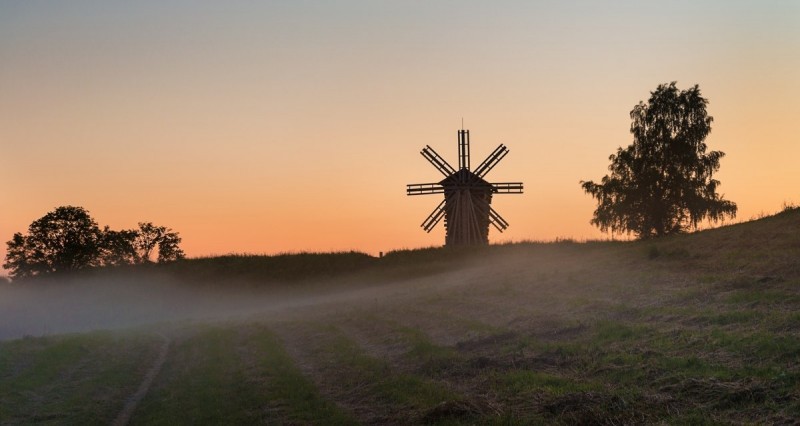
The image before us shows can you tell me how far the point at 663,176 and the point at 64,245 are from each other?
64.9m

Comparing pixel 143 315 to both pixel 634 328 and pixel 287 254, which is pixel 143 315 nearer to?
pixel 287 254

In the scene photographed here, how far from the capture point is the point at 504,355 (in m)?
21.7

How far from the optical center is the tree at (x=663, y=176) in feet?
212

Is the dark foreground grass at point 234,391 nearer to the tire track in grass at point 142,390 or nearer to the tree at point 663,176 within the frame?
the tire track in grass at point 142,390

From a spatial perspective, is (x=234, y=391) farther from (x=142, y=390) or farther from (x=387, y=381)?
(x=387, y=381)

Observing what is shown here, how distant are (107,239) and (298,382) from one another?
76.5 metres

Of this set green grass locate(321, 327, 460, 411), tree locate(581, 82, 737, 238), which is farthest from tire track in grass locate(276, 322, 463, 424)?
tree locate(581, 82, 737, 238)

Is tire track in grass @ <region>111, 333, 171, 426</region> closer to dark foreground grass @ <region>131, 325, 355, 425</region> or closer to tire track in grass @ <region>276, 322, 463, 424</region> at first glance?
dark foreground grass @ <region>131, 325, 355, 425</region>

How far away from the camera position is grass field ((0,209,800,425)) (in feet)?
50.6

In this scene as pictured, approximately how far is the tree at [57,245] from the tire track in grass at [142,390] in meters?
56.7

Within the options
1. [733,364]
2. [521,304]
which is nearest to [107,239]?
[521,304]

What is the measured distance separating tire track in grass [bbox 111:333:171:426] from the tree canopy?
5669 centimetres

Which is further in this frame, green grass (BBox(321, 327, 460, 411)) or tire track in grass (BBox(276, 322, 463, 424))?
green grass (BBox(321, 327, 460, 411))

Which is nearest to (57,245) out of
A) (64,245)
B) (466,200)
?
(64,245)
